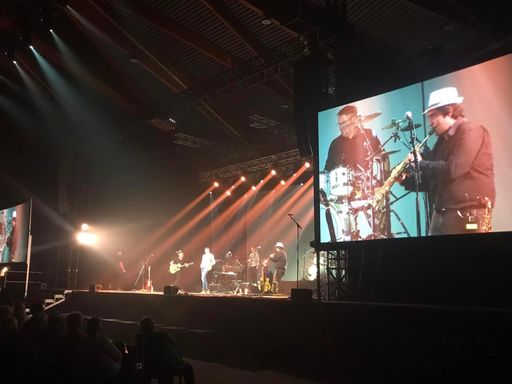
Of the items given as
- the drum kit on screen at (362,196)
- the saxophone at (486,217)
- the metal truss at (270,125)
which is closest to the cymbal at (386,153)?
the drum kit on screen at (362,196)

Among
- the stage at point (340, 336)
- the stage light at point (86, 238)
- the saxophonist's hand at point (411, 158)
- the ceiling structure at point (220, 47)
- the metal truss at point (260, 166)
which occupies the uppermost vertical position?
the ceiling structure at point (220, 47)

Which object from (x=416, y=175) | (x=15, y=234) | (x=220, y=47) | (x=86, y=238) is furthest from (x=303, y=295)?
(x=86, y=238)

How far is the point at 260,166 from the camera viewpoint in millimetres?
12789

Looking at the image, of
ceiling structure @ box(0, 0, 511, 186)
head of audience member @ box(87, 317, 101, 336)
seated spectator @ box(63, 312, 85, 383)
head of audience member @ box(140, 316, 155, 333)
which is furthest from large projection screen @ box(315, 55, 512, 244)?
seated spectator @ box(63, 312, 85, 383)

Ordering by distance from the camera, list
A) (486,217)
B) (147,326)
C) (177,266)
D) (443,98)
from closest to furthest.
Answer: (147,326), (486,217), (443,98), (177,266)

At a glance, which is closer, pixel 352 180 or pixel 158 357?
pixel 158 357

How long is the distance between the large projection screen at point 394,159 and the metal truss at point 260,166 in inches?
205

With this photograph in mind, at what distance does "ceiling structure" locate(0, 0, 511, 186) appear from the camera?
7.26 metres

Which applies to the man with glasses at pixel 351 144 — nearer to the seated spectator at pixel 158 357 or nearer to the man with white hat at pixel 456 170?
the man with white hat at pixel 456 170

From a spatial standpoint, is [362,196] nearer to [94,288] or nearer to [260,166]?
[260,166]

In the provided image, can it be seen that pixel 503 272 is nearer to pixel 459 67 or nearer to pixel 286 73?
pixel 459 67

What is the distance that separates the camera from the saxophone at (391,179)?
5.35m

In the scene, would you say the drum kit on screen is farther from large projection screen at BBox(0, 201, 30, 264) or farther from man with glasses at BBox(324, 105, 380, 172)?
large projection screen at BBox(0, 201, 30, 264)

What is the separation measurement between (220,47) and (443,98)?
555 cm
